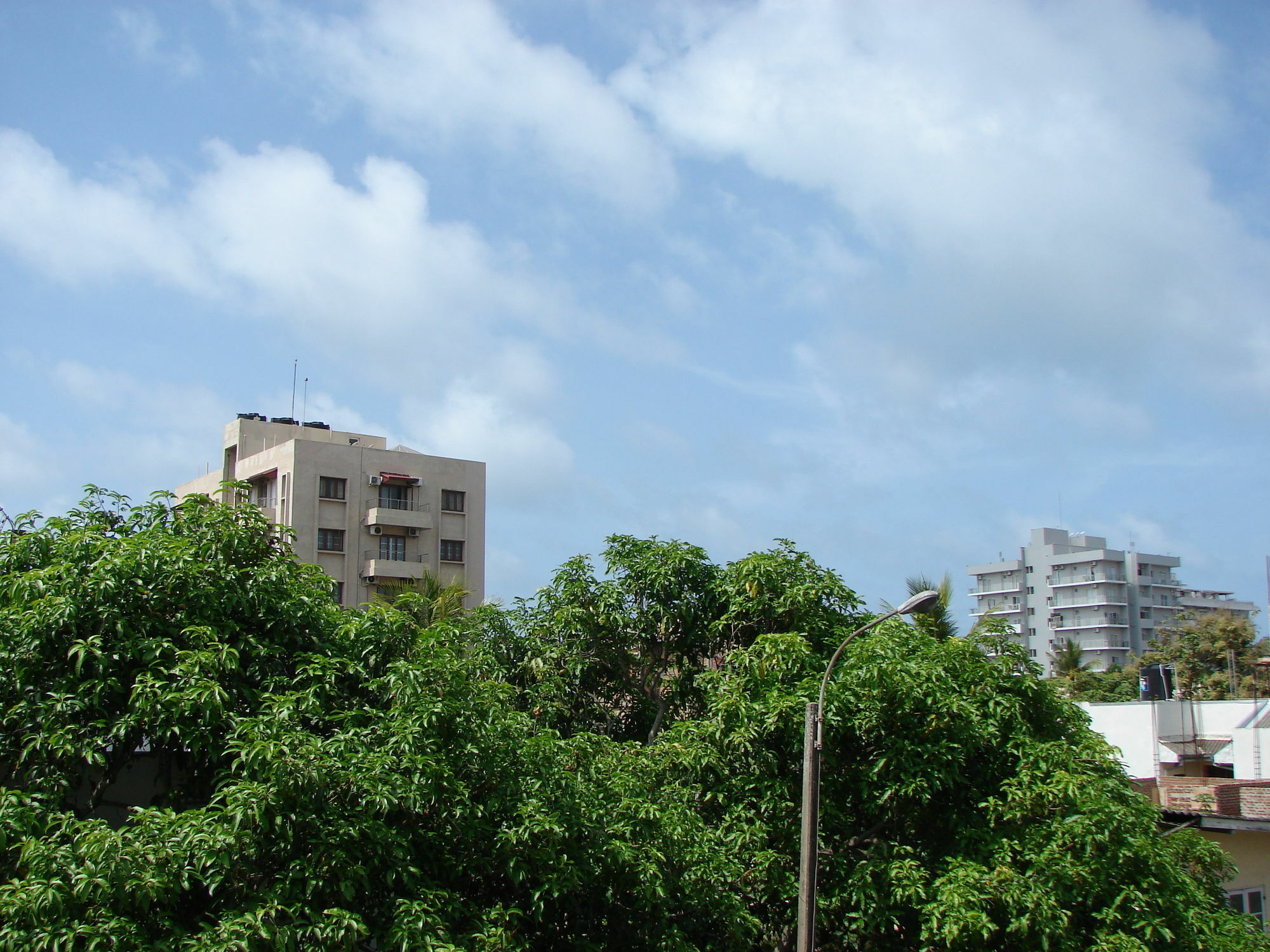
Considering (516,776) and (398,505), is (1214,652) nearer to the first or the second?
(398,505)

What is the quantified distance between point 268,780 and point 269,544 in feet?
11.9

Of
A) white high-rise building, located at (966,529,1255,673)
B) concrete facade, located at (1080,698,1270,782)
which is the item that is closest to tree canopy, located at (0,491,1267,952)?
concrete facade, located at (1080,698,1270,782)

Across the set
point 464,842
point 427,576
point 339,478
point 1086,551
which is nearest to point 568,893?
point 464,842

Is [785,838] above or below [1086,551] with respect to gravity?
below

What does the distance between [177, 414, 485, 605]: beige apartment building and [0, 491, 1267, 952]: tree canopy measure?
1675 inches

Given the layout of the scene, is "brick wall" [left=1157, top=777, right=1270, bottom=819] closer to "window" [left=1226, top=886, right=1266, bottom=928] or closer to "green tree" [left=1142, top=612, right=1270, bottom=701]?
"window" [left=1226, top=886, right=1266, bottom=928]

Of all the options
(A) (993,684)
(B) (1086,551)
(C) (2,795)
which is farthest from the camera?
(B) (1086,551)

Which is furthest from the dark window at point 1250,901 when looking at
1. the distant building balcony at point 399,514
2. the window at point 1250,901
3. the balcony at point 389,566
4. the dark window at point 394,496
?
the dark window at point 394,496

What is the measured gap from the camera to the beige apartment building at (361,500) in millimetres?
58875

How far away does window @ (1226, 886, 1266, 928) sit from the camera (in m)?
21.7

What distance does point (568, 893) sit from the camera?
501 inches

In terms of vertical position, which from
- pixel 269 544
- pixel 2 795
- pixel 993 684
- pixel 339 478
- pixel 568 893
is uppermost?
pixel 339 478

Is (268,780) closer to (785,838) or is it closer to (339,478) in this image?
(785,838)

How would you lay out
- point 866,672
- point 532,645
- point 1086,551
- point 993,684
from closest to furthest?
point 866,672 < point 993,684 < point 532,645 < point 1086,551
